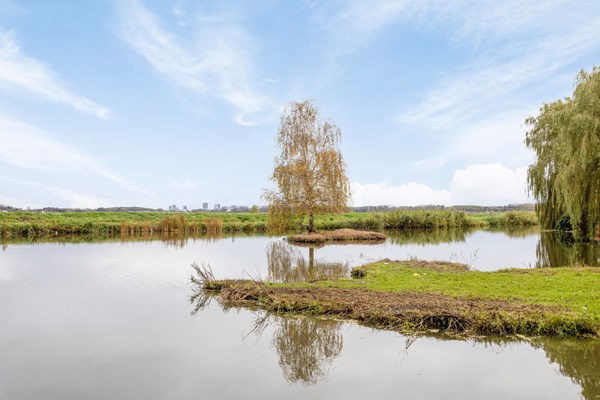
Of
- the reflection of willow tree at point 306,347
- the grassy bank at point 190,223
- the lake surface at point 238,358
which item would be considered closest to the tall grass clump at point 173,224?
the grassy bank at point 190,223

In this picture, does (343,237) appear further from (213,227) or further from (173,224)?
(173,224)

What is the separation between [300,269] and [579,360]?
1035 centimetres

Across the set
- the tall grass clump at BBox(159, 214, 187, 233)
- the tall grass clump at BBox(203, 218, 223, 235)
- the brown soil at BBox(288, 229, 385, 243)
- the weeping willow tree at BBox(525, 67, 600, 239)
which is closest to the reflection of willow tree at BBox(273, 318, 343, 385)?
the weeping willow tree at BBox(525, 67, 600, 239)

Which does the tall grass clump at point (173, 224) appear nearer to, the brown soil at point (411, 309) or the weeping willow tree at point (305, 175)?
the weeping willow tree at point (305, 175)

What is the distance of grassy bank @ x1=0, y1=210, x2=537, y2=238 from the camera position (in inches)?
1455

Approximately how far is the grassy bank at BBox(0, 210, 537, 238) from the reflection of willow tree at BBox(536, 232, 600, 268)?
20607 mm

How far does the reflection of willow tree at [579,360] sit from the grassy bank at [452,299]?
391mm

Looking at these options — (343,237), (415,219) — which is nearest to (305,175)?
(343,237)

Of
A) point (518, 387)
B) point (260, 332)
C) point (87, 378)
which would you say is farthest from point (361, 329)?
point (87, 378)

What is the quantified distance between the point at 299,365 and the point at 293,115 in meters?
28.8

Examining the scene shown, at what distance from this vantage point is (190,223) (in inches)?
1601

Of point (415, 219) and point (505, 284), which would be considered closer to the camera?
point (505, 284)

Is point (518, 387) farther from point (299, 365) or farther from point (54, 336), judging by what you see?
point (54, 336)

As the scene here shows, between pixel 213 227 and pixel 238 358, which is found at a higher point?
pixel 213 227
